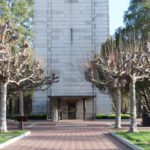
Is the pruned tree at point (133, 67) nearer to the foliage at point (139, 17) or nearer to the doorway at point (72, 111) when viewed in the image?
the foliage at point (139, 17)

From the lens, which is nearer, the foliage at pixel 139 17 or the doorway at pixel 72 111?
the foliage at pixel 139 17

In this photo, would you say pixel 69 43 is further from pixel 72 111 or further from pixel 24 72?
pixel 24 72

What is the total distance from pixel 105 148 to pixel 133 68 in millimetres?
9454

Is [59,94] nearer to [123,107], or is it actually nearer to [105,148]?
[123,107]

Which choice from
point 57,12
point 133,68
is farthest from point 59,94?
point 133,68

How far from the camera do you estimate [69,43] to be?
171ft

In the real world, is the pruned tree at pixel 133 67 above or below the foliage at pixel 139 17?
below

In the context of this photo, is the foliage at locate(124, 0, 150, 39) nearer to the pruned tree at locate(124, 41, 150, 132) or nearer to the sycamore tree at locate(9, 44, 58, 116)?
the pruned tree at locate(124, 41, 150, 132)

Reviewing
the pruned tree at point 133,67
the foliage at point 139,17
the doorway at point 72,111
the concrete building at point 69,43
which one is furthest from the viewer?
the doorway at point 72,111

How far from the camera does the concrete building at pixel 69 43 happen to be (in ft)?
168

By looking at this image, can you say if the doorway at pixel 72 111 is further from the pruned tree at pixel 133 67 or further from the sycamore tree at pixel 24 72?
the pruned tree at pixel 133 67

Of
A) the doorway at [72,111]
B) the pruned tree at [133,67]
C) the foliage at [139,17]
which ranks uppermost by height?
the foliage at [139,17]

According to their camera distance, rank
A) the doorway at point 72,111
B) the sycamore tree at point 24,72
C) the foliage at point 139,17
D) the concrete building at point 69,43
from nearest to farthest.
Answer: the sycamore tree at point 24,72 → the foliage at point 139,17 → the concrete building at point 69,43 → the doorway at point 72,111

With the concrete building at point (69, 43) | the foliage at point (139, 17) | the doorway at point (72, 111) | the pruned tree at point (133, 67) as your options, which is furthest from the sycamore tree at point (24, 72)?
the doorway at point (72, 111)
